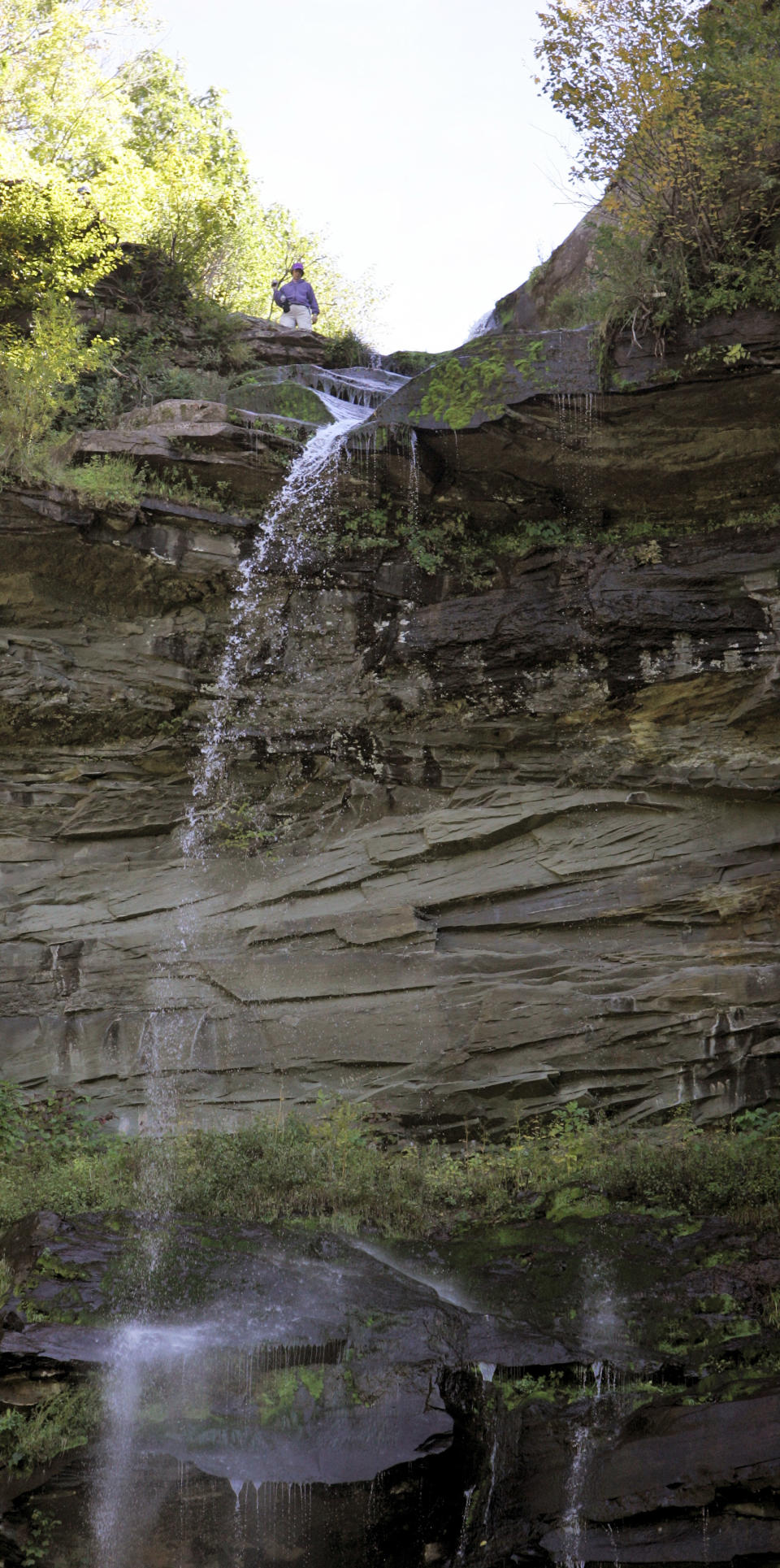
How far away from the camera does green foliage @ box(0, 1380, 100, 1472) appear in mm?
6172

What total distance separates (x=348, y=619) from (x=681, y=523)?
3.70 m

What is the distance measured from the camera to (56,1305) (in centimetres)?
694

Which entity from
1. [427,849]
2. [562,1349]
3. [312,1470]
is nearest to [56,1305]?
[312,1470]

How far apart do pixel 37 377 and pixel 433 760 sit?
622cm


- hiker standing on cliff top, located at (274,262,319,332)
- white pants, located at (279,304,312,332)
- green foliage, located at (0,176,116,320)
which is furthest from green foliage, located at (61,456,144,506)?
white pants, located at (279,304,312,332)

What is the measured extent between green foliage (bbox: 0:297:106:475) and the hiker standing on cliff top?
13.2 feet

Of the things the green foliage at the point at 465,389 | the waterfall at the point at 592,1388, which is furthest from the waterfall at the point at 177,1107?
the waterfall at the point at 592,1388

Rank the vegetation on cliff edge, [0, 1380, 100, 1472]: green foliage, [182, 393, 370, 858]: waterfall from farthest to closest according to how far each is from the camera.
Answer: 1. [182, 393, 370, 858]: waterfall
2. the vegetation on cliff edge
3. [0, 1380, 100, 1472]: green foliage

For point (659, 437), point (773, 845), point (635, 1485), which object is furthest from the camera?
point (659, 437)

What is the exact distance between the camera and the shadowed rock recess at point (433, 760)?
10453 mm

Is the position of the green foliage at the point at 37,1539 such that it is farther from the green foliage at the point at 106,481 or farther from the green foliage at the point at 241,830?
the green foliage at the point at 106,481

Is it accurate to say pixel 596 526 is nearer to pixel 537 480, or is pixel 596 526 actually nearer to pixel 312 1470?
pixel 537 480

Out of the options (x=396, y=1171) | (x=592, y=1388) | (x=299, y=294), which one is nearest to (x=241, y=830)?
(x=396, y=1171)

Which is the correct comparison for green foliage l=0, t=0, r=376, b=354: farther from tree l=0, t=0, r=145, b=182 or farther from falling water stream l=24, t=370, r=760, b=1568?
falling water stream l=24, t=370, r=760, b=1568
